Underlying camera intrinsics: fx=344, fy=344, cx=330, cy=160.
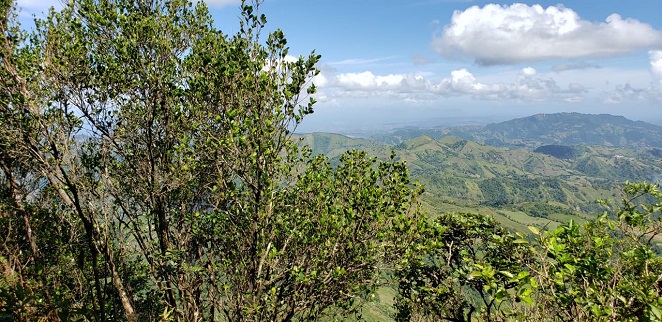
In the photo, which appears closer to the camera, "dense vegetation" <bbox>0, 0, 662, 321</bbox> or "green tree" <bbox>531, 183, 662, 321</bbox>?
"green tree" <bbox>531, 183, 662, 321</bbox>

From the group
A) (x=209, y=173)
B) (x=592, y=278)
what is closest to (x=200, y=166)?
(x=209, y=173)

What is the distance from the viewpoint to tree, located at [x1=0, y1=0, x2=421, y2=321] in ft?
→ 42.0

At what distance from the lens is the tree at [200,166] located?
12.8 metres

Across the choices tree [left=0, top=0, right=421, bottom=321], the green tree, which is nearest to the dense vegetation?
tree [left=0, top=0, right=421, bottom=321]

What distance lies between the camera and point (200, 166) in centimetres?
1547

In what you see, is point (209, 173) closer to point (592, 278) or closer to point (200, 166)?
point (200, 166)

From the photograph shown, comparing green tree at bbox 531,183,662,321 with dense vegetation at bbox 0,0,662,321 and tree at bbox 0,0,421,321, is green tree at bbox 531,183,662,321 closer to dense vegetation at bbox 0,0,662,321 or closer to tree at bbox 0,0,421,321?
dense vegetation at bbox 0,0,662,321

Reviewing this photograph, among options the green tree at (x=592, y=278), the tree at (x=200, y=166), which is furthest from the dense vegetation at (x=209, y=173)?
the green tree at (x=592, y=278)

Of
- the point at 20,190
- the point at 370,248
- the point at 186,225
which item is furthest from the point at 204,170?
the point at 20,190

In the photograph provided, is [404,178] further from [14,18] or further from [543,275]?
[14,18]

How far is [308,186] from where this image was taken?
15.0 metres

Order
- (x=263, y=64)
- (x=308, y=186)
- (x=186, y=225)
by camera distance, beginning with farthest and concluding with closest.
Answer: (x=186, y=225), (x=308, y=186), (x=263, y=64)

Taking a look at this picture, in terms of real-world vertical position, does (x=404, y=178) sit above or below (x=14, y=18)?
below

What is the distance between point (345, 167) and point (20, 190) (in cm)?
2000
